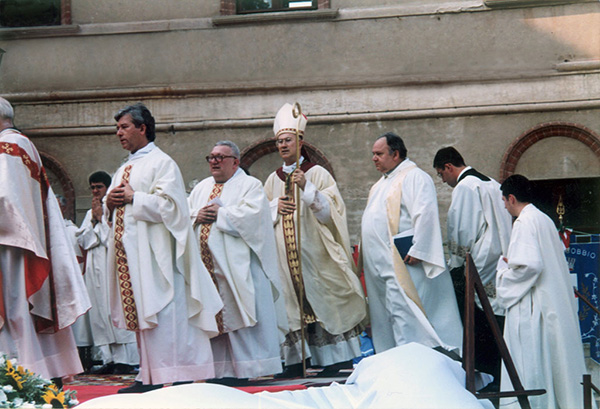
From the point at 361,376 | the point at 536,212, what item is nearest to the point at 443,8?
the point at 536,212

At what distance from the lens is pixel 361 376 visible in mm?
3930

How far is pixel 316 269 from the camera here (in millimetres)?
8117

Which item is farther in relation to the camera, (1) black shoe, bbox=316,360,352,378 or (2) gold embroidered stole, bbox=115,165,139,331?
(1) black shoe, bbox=316,360,352,378

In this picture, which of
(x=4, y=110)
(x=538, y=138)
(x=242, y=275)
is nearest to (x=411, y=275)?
(x=242, y=275)

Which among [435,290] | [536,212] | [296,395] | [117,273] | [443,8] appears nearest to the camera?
[296,395]

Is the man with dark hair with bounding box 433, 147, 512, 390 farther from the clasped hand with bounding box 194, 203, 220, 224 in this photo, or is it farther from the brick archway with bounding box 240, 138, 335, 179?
the brick archway with bounding box 240, 138, 335, 179

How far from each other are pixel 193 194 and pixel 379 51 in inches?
254

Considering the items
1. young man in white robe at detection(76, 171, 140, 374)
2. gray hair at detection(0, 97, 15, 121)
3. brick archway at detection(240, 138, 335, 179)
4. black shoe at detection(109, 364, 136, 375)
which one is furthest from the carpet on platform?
brick archway at detection(240, 138, 335, 179)

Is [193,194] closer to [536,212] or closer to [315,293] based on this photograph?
[315,293]

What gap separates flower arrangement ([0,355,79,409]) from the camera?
3887mm

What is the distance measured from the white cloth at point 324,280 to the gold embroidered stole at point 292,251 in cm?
3

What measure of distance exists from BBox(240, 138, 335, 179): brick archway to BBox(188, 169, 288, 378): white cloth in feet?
20.3

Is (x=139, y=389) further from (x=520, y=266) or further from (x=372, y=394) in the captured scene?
(x=372, y=394)

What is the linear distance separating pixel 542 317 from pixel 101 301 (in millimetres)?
5120
